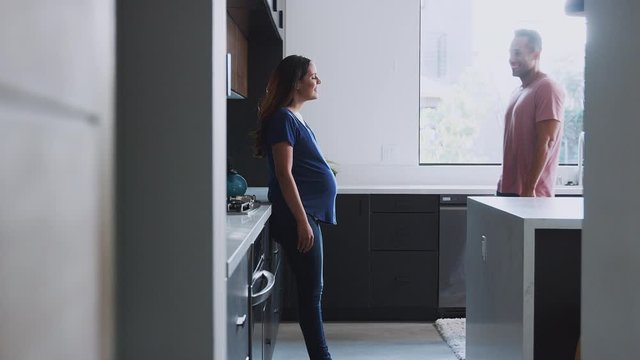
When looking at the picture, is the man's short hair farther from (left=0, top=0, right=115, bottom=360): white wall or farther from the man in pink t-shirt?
(left=0, top=0, right=115, bottom=360): white wall

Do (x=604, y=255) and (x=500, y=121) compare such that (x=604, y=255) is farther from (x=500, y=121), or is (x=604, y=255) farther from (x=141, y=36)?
(x=500, y=121)

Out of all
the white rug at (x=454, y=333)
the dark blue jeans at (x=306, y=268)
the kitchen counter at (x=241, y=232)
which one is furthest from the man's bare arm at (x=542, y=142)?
the kitchen counter at (x=241, y=232)

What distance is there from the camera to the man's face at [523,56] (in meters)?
3.16

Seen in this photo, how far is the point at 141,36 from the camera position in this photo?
1.28 m

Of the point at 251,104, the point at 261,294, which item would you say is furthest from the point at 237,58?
the point at 261,294

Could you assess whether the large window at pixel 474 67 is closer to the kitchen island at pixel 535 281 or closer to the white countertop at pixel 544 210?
the white countertop at pixel 544 210

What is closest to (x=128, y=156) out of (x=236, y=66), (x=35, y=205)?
(x=35, y=205)

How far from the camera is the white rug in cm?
351

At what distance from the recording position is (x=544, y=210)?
2.29m

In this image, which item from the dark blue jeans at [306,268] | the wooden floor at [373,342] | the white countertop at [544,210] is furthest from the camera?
the wooden floor at [373,342]

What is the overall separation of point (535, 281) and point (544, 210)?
266 mm

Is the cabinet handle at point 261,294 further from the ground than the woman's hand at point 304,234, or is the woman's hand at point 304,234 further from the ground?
the woman's hand at point 304,234

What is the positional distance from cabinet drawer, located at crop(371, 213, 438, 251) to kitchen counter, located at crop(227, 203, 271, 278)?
3.85ft

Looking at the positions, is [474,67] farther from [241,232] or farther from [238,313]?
[238,313]
